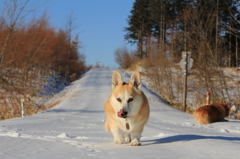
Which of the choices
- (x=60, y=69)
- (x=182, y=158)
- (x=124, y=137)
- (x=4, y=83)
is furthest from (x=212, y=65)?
(x=60, y=69)

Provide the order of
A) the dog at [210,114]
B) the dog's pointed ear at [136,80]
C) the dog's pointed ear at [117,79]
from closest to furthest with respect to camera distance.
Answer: the dog's pointed ear at [136,80]
the dog's pointed ear at [117,79]
the dog at [210,114]

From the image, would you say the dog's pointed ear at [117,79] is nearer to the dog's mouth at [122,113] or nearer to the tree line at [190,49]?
the dog's mouth at [122,113]

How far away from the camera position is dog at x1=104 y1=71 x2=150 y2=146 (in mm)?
4137

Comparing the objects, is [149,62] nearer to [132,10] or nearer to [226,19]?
[226,19]

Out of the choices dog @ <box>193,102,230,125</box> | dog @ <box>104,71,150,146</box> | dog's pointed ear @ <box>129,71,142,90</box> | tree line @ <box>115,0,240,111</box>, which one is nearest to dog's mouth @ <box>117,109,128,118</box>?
dog @ <box>104,71,150,146</box>

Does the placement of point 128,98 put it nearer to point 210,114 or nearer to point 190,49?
point 210,114

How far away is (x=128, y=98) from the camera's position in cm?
413

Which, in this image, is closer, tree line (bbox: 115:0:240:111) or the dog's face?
the dog's face

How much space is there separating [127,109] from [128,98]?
Result: 0.49 feet

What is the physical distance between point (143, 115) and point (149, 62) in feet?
64.3

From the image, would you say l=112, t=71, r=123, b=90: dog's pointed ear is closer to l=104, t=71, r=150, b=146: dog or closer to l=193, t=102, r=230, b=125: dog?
l=104, t=71, r=150, b=146: dog

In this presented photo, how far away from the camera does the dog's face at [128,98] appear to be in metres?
4.07

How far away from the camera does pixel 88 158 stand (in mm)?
3363

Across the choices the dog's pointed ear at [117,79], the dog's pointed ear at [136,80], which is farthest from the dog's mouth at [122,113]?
the dog's pointed ear at [117,79]
